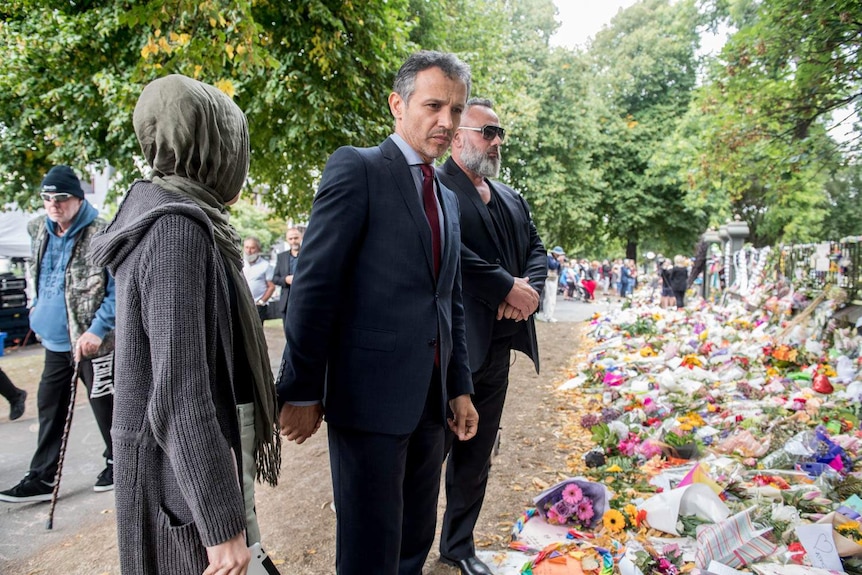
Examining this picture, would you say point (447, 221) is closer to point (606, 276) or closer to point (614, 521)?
point (614, 521)

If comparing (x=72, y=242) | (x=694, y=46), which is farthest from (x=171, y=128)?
(x=694, y=46)

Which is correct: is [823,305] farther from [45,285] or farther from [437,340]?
[45,285]

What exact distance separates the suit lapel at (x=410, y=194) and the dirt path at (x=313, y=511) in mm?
2000

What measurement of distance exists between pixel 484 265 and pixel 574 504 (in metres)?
1.70

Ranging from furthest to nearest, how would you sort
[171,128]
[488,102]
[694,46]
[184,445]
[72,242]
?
1. [694,46]
2. [72,242]
3. [488,102]
4. [171,128]
5. [184,445]

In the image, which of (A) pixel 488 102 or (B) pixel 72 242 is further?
(B) pixel 72 242

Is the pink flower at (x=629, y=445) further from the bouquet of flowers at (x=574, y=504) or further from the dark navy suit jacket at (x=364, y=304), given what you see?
the dark navy suit jacket at (x=364, y=304)

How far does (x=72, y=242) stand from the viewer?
158 inches

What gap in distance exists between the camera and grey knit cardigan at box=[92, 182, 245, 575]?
4.24 ft

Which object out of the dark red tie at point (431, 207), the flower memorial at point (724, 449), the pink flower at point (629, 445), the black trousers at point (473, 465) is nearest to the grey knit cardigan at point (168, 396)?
the dark red tie at point (431, 207)

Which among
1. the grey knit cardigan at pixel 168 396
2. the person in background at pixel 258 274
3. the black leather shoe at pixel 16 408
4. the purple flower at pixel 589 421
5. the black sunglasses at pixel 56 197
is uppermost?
the black sunglasses at pixel 56 197

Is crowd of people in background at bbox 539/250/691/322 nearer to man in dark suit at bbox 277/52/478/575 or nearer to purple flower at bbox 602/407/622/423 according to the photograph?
purple flower at bbox 602/407/622/423

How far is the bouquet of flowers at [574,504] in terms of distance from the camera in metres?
3.59

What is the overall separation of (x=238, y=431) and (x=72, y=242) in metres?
3.25
